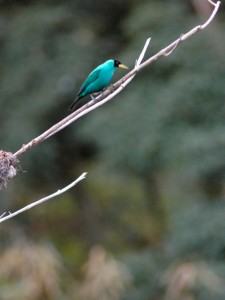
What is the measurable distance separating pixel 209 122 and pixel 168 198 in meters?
2.07

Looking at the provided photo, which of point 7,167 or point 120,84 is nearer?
point 120,84

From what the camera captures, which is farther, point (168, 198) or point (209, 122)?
point (168, 198)

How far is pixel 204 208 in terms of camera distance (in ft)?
41.2

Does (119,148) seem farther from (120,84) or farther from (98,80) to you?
(120,84)

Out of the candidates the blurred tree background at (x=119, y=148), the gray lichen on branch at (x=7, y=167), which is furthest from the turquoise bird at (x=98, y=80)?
the blurred tree background at (x=119, y=148)

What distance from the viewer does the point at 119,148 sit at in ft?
41.6

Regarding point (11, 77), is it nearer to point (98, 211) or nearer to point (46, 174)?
point (46, 174)

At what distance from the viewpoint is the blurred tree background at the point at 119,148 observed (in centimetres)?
1243

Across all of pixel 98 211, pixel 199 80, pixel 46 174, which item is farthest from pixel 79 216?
pixel 199 80

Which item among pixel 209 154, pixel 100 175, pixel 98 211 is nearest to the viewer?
pixel 209 154

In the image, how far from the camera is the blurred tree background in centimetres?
1243

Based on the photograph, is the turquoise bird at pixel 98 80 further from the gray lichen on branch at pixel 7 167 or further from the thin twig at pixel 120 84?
the thin twig at pixel 120 84

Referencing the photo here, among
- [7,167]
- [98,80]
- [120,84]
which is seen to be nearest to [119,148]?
[98,80]

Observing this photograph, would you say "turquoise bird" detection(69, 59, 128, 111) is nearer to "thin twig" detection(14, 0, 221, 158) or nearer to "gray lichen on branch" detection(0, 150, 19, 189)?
"gray lichen on branch" detection(0, 150, 19, 189)
